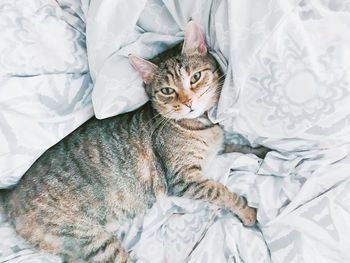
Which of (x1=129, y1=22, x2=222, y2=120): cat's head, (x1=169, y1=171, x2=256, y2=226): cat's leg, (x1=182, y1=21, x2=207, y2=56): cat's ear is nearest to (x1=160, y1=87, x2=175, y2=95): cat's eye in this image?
(x1=129, y1=22, x2=222, y2=120): cat's head

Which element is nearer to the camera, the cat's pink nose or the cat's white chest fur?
the cat's pink nose

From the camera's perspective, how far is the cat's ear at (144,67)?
1.16 m

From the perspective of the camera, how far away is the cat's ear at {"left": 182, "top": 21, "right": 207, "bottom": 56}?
1.10m

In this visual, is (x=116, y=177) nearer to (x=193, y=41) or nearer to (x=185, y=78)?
(x=185, y=78)

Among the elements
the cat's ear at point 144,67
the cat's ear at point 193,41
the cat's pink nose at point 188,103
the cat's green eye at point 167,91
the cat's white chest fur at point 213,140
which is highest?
the cat's ear at point 193,41

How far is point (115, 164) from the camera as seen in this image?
1.31 metres

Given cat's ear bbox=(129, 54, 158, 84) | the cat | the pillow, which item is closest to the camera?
the pillow

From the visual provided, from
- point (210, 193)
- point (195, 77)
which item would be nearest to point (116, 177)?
point (210, 193)

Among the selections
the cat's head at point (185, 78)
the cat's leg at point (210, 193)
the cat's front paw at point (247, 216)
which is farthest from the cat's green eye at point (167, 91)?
the cat's front paw at point (247, 216)

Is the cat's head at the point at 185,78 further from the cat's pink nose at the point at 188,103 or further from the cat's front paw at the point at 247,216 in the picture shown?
the cat's front paw at the point at 247,216

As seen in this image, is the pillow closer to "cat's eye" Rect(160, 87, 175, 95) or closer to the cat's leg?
"cat's eye" Rect(160, 87, 175, 95)

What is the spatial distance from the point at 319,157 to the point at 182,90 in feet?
1.43

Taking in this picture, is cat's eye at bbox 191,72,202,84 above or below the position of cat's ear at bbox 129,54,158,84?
below

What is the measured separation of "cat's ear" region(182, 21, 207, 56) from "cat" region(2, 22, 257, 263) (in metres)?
0.06
